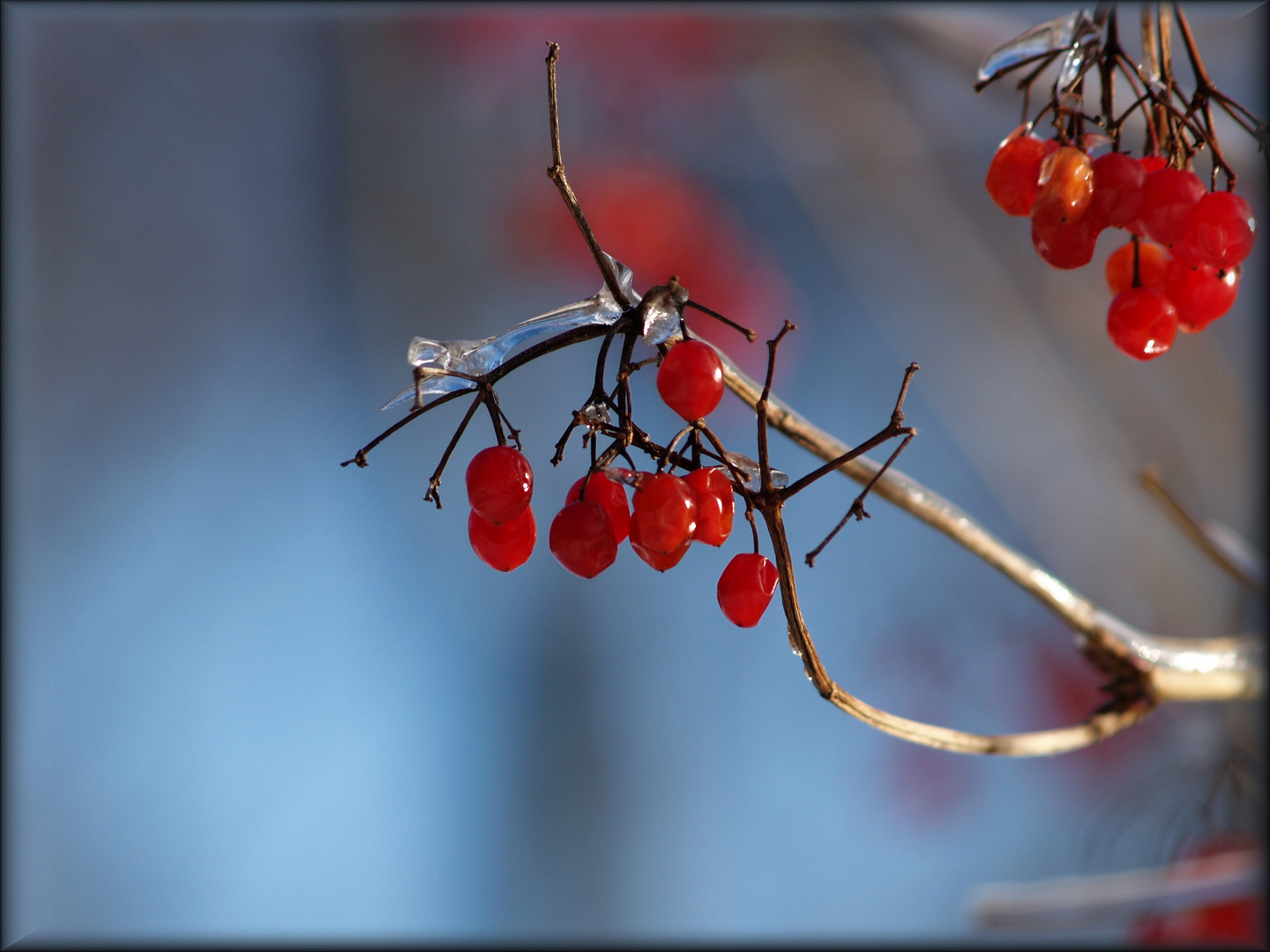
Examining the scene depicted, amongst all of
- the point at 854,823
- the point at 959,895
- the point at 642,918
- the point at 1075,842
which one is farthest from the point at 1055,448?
the point at 642,918

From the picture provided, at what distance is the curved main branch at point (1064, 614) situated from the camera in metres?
0.37

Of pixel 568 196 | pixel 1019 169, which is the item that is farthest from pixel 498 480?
pixel 1019 169

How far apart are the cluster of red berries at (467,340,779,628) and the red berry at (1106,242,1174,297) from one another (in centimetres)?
28

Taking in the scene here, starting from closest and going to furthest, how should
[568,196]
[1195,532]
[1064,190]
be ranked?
[568,196] → [1064,190] → [1195,532]

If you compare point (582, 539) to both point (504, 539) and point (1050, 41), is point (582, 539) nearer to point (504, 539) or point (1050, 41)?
point (504, 539)

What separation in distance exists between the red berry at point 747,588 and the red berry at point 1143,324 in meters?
0.23

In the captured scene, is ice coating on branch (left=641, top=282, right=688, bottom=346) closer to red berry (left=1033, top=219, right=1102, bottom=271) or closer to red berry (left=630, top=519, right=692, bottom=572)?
red berry (left=630, top=519, right=692, bottom=572)

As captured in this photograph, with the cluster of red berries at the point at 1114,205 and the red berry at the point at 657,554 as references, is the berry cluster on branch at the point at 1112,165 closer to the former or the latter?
the cluster of red berries at the point at 1114,205

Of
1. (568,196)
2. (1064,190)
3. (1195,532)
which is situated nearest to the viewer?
(568,196)

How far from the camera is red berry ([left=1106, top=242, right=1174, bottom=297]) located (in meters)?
0.47

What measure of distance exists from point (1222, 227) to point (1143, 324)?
58 mm

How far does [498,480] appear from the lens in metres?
0.37

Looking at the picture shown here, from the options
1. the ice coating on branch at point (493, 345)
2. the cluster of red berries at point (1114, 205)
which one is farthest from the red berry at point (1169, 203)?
the ice coating on branch at point (493, 345)

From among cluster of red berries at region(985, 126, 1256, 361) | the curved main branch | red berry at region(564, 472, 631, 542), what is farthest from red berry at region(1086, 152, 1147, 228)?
red berry at region(564, 472, 631, 542)
